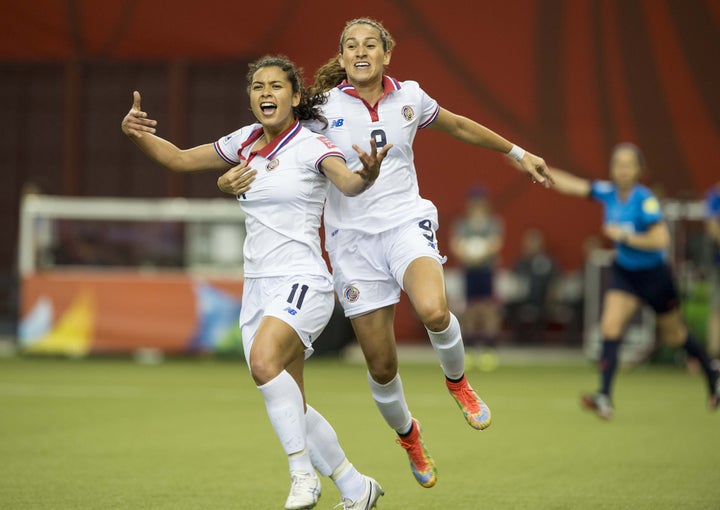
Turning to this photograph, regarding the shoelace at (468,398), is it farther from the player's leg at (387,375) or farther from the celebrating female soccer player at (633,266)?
the celebrating female soccer player at (633,266)

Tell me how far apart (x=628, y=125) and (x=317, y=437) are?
14820 mm

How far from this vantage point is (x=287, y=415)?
5.56 metres

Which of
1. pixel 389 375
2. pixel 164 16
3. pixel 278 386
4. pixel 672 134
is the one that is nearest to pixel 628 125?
pixel 672 134

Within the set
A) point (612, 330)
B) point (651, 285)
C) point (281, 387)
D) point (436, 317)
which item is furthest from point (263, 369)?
point (651, 285)

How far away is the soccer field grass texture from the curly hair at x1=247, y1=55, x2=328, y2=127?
6.65ft

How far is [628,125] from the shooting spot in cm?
1986

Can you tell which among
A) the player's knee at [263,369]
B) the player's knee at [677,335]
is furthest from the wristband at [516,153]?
the player's knee at [677,335]

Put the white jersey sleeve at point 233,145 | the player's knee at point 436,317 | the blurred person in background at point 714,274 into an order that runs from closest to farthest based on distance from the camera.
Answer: the white jersey sleeve at point 233,145, the player's knee at point 436,317, the blurred person in background at point 714,274

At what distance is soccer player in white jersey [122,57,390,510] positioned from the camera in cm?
556

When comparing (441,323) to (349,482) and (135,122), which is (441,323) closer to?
(349,482)

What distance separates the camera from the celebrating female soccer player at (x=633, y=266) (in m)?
10.4

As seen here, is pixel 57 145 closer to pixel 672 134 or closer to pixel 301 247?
pixel 672 134

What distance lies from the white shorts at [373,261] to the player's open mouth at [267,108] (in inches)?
41.7

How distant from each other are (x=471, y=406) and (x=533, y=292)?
12.4 metres
